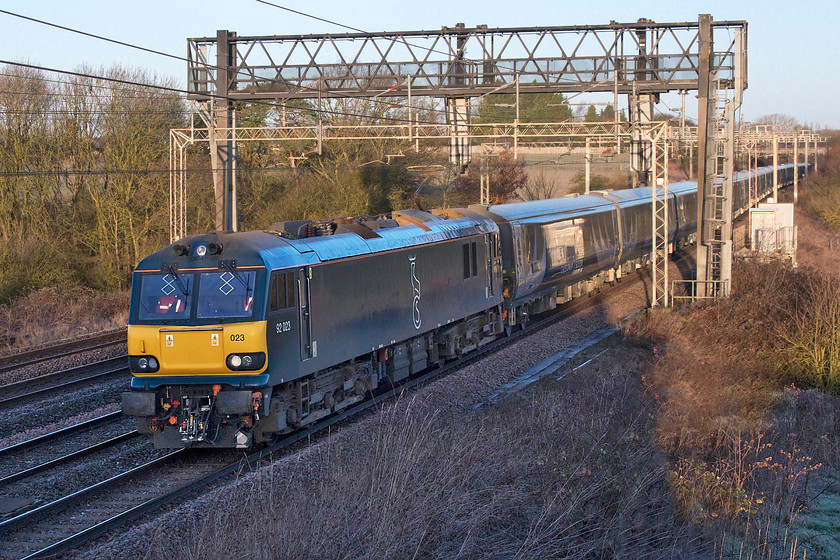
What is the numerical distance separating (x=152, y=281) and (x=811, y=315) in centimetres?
1456

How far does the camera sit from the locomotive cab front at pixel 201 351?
32.2 feet

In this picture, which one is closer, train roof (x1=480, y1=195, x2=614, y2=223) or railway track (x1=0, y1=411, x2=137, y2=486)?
railway track (x1=0, y1=411, x2=137, y2=486)

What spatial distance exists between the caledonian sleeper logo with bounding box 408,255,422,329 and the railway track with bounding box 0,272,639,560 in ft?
9.82

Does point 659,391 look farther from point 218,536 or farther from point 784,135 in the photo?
point 784,135

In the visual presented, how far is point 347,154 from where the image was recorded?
119ft

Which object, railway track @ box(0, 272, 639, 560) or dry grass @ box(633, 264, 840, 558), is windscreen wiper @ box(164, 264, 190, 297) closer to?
railway track @ box(0, 272, 639, 560)

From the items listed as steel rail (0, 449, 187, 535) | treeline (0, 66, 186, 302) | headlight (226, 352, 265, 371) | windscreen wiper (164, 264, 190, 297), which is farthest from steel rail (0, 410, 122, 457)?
treeline (0, 66, 186, 302)

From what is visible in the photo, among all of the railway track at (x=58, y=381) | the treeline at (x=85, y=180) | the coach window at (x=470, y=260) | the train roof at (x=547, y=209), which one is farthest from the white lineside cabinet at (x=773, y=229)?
the railway track at (x=58, y=381)

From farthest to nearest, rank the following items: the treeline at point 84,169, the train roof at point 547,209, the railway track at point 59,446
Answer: the treeline at point 84,169 → the train roof at point 547,209 → the railway track at point 59,446

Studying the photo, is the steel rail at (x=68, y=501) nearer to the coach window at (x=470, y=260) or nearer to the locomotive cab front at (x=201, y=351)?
the locomotive cab front at (x=201, y=351)

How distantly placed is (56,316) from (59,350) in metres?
4.91

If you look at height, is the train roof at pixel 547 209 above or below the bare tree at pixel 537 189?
below

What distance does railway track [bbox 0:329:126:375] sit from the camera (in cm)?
1619

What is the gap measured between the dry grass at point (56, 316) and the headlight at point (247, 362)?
34.6 feet
